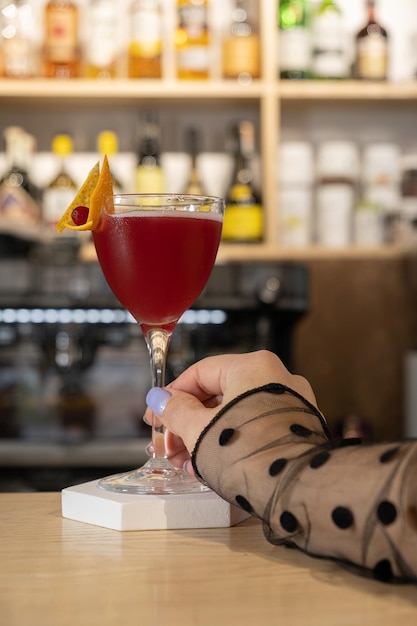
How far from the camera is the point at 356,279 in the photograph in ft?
7.54

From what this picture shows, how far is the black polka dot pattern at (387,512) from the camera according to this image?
0.40 meters

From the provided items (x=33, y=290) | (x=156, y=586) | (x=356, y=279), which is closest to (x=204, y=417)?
(x=156, y=586)

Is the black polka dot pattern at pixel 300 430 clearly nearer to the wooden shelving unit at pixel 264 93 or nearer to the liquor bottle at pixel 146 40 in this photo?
the wooden shelving unit at pixel 264 93

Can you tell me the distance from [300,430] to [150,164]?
198 cm

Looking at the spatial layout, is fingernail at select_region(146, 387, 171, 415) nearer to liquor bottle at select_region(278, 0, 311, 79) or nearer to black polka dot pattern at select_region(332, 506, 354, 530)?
black polka dot pattern at select_region(332, 506, 354, 530)

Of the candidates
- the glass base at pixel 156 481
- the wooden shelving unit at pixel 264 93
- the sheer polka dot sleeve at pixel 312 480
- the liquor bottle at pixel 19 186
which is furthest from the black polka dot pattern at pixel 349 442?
the wooden shelving unit at pixel 264 93

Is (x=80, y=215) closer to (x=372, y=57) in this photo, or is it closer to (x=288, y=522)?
(x=288, y=522)

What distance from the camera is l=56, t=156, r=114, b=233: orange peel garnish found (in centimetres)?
60

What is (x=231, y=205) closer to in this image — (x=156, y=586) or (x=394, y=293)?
(x=394, y=293)

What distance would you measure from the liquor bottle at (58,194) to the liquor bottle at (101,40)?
189mm

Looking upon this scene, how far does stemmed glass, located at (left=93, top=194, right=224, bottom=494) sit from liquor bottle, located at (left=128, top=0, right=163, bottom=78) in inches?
68.9

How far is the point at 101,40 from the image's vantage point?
2.32 m

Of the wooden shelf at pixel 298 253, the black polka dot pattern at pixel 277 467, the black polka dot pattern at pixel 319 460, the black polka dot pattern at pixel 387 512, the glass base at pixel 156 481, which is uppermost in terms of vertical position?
the wooden shelf at pixel 298 253

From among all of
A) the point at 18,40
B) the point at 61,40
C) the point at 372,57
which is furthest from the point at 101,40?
the point at 372,57
